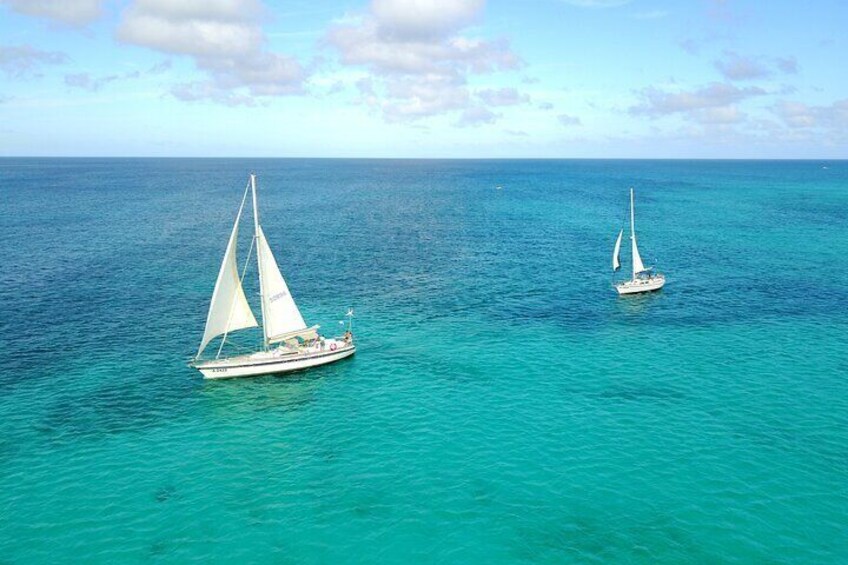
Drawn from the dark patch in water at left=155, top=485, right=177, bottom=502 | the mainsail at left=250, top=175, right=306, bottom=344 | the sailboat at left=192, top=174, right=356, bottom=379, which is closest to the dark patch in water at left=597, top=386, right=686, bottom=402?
the sailboat at left=192, top=174, right=356, bottom=379

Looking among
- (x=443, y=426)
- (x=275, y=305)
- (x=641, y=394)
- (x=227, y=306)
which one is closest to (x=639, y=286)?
(x=641, y=394)

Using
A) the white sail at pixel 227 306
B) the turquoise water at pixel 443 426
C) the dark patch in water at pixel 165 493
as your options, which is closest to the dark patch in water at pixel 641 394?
the turquoise water at pixel 443 426

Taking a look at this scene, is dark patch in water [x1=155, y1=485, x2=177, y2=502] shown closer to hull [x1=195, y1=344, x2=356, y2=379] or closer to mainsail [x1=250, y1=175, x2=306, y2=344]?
hull [x1=195, y1=344, x2=356, y2=379]

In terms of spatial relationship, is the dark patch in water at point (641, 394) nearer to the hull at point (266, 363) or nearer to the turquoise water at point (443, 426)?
the turquoise water at point (443, 426)

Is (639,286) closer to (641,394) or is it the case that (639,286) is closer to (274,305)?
(641,394)

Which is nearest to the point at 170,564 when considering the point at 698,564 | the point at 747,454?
the point at 698,564
